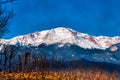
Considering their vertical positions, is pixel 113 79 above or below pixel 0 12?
above

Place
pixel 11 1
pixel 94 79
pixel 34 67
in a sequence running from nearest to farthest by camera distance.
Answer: pixel 11 1
pixel 34 67
pixel 94 79

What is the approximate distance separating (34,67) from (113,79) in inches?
2868

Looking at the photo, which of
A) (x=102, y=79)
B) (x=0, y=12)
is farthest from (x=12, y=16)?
(x=102, y=79)

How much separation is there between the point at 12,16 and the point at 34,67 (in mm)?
94086

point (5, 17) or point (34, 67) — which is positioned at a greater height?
point (34, 67)

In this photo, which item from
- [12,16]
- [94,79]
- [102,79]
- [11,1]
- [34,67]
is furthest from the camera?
[102,79]

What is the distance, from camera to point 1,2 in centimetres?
1953

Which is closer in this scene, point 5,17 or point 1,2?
point 1,2

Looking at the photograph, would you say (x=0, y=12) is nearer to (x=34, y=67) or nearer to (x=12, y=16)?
(x=12, y=16)

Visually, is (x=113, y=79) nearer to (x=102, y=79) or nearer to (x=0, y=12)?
(x=102, y=79)

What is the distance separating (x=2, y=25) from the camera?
71.1 feet

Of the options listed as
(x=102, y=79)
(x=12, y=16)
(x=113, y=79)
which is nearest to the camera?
(x=12, y=16)

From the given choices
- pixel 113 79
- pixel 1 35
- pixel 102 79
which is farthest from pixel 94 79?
pixel 1 35

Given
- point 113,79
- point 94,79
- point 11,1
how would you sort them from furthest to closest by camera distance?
1. point 113,79
2. point 94,79
3. point 11,1
